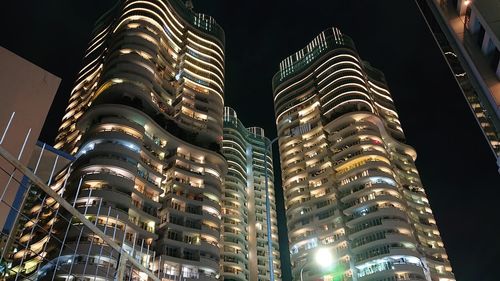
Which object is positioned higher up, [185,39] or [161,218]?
[185,39]

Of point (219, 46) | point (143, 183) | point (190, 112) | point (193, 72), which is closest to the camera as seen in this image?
point (143, 183)

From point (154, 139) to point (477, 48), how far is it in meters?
60.8

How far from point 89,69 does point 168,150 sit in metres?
38.2

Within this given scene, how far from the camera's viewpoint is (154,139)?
78.6 metres

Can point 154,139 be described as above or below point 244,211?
below

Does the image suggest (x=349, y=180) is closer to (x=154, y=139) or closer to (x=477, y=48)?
(x=154, y=139)

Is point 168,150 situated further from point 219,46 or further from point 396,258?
point 396,258

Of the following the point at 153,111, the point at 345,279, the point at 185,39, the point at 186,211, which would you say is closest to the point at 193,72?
the point at 185,39

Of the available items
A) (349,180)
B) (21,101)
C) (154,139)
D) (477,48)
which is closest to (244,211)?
(349,180)

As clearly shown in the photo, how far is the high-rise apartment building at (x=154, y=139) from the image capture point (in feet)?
205

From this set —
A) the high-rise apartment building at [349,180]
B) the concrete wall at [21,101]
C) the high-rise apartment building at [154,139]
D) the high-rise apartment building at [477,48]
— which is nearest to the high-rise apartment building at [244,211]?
the high-rise apartment building at [349,180]

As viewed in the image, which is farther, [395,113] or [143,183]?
[395,113]

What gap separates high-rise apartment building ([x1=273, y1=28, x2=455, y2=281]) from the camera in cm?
7950

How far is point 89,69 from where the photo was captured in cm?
10350
